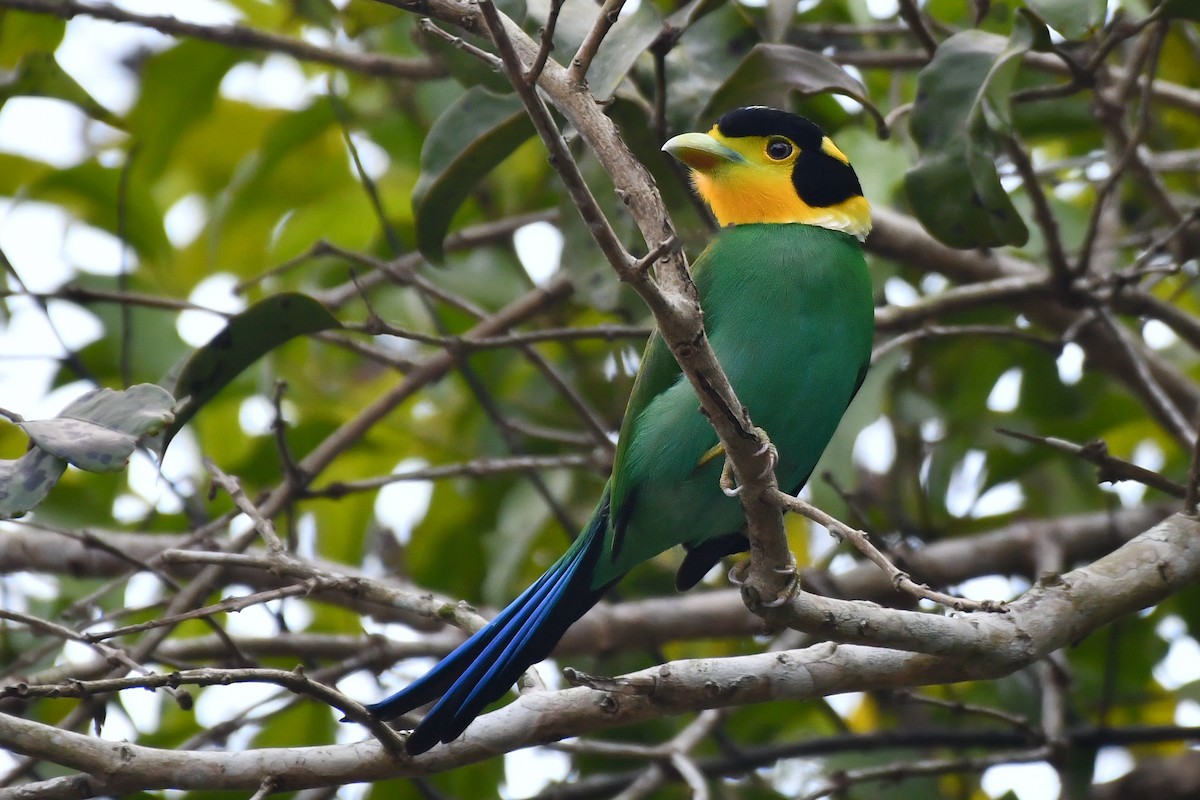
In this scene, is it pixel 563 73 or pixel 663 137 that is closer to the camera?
pixel 563 73

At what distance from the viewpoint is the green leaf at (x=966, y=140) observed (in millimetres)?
2939

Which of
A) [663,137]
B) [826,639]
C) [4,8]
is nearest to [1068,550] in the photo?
[663,137]

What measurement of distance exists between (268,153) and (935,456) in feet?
7.77

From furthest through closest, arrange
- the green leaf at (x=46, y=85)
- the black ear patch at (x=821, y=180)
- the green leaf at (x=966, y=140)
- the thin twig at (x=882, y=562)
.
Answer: the green leaf at (x=46, y=85)
the black ear patch at (x=821, y=180)
the green leaf at (x=966, y=140)
the thin twig at (x=882, y=562)

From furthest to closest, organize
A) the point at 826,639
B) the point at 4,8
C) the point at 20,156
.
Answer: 1. the point at 20,156
2. the point at 4,8
3. the point at 826,639

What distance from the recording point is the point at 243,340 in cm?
309

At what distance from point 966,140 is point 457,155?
116 centimetres

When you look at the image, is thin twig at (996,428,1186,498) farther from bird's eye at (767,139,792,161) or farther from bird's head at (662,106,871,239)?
bird's eye at (767,139,792,161)

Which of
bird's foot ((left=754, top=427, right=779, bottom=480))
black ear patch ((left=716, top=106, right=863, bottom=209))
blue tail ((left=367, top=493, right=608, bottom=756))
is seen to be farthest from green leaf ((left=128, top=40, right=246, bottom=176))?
bird's foot ((left=754, top=427, right=779, bottom=480))

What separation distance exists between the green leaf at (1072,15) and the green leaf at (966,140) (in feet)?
0.46

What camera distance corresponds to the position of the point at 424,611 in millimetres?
2574

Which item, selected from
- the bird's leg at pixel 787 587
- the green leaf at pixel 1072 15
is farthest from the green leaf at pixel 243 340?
the green leaf at pixel 1072 15

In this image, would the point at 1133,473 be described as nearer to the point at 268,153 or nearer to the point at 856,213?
the point at 856,213

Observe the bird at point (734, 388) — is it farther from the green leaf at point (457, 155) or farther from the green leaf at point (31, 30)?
the green leaf at point (31, 30)
